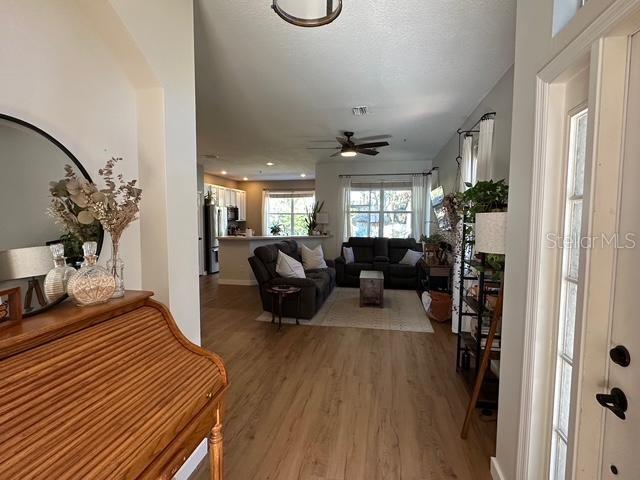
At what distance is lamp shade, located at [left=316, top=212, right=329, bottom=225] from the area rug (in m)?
2.43

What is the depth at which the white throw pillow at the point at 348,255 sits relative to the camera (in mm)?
6830

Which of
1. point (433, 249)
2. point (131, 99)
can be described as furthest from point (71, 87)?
point (433, 249)

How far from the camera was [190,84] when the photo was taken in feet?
5.92

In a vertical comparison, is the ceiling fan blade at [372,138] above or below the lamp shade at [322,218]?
above

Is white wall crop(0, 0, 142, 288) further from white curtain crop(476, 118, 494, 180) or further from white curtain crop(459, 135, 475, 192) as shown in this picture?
white curtain crop(459, 135, 475, 192)

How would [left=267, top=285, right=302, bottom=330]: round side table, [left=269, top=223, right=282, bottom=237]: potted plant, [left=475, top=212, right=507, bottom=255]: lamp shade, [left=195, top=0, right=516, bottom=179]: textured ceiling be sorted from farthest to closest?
[left=269, top=223, right=282, bottom=237]: potted plant, [left=267, top=285, right=302, bottom=330]: round side table, [left=195, top=0, right=516, bottom=179]: textured ceiling, [left=475, top=212, right=507, bottom=255]: lamp shade

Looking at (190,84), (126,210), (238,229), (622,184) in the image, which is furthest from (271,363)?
(238,229)

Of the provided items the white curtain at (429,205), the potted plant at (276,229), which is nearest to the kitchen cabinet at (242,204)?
the potted plant at (276,229)

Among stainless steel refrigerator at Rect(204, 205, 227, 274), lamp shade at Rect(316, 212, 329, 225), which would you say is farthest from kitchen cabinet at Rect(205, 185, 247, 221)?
lamp shade at Rect(316, 212, 329, 225)

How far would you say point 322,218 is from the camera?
765 cm

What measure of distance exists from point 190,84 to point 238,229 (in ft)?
26.2

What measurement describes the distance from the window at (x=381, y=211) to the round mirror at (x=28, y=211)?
22.0 ft

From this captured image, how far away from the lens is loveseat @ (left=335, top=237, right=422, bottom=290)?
20.7ft

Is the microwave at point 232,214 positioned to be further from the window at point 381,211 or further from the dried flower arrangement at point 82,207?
the dried flower arrangement at point 82,207
